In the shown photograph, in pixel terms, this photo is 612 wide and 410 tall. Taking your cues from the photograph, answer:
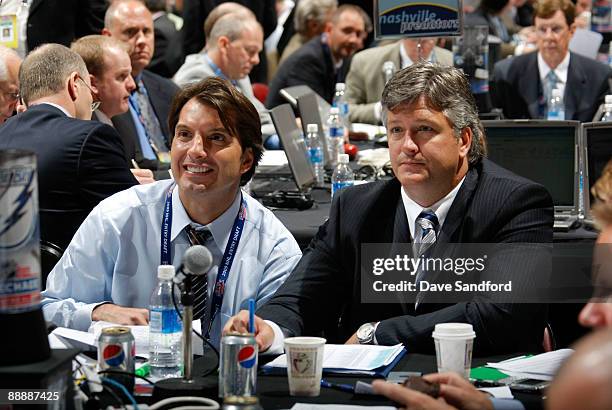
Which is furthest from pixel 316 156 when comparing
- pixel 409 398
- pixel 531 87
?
pixel 409 398

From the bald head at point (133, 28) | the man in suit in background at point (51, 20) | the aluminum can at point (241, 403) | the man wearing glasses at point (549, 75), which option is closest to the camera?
the aluminum can at point (241, 403)

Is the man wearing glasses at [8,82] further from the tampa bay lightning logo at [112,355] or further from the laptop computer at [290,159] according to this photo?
the tampa bay lightning logo at [112,355]

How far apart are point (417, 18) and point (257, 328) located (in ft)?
8.73

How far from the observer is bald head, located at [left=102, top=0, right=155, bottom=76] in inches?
272

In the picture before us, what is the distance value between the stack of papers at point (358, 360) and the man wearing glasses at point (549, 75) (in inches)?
173

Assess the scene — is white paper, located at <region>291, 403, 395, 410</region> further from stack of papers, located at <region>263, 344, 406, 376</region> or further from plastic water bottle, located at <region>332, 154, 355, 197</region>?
plastic water bottle, located at <region>332, 154, 355, 197</region>

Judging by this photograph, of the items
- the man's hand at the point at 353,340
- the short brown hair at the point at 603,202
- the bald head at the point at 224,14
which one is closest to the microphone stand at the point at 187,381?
the man's hand at the point at 353,340

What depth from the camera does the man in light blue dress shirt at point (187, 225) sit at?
336cm

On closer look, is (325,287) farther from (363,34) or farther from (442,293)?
(363,34)

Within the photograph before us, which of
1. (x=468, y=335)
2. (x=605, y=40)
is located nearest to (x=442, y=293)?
(x=468, y=335)

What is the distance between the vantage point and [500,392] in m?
2.56

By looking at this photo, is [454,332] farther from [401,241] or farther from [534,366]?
[401,241]

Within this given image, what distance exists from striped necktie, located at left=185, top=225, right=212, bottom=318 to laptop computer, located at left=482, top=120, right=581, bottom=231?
62.0 inches

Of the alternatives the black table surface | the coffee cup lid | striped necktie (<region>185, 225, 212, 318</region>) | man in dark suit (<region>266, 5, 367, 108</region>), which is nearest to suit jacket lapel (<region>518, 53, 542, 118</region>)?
man in dark suit (<region>266, 5, 367, 108</region>)
